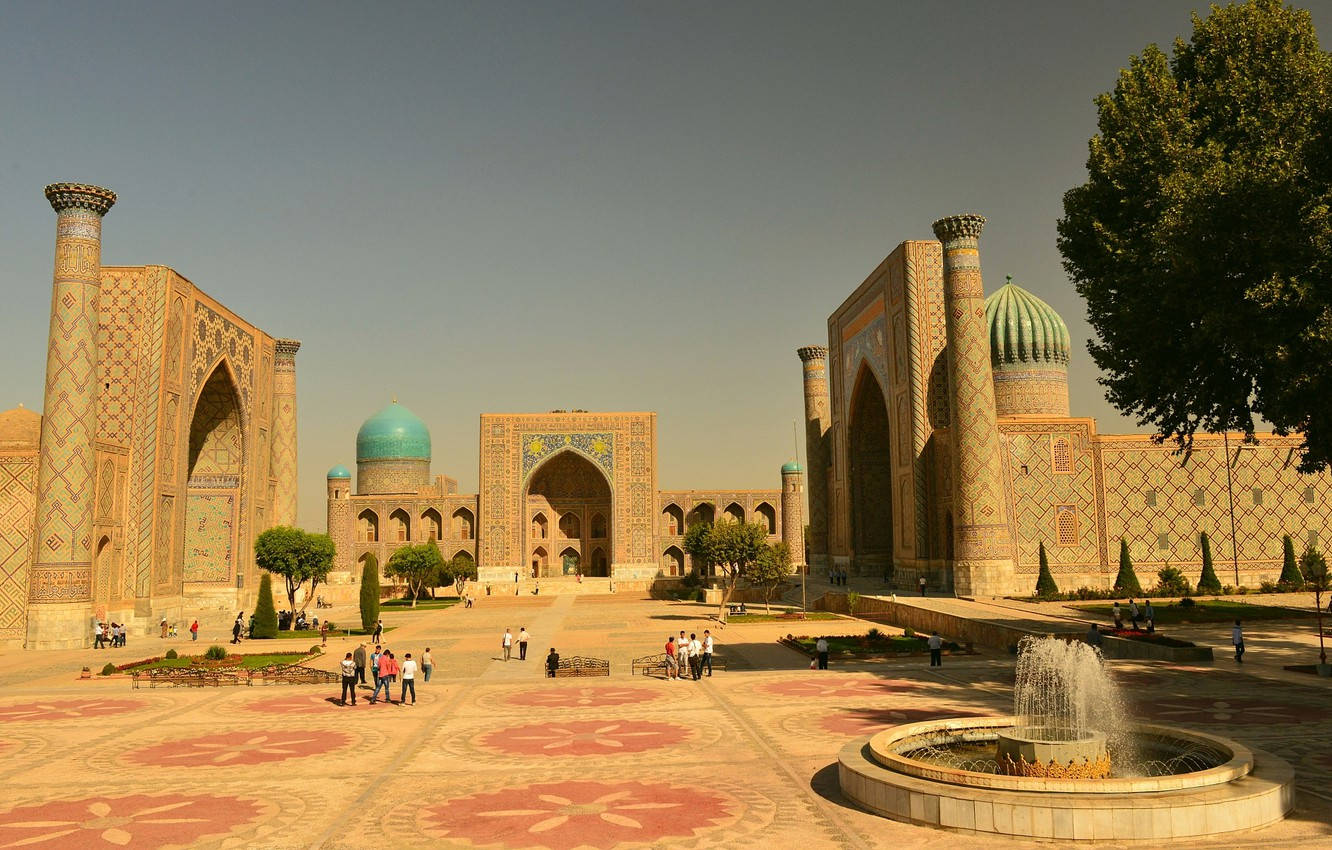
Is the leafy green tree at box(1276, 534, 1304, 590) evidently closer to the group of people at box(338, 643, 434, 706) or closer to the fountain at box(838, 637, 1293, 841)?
the fountain at box(838, 637, 1293, 841)

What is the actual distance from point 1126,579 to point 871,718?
19.3 meters

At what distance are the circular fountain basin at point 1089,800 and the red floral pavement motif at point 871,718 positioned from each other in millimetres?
3401

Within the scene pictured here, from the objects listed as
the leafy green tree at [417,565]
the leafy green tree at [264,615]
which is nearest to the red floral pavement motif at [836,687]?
the leafy green tree at [264,615]

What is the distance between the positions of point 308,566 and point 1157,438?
26.1 m

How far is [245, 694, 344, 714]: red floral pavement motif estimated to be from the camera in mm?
13766

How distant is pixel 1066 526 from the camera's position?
29750 millimetres

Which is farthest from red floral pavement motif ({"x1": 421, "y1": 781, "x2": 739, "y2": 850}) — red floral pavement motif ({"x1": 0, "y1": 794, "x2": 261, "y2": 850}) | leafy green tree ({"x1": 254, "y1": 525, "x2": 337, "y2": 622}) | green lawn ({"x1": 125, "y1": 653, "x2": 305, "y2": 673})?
leafy green tree ({"x1": 254, "y1": 525, "x2": 337, "y2": 622})

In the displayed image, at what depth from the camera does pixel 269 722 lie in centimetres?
1278

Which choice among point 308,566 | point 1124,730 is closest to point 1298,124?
point 1124,730

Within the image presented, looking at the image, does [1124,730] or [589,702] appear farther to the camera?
[589,702]

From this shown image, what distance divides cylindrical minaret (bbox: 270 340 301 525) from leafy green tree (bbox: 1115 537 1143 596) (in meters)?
29.5

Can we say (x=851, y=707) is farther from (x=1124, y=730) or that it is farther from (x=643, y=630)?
(x=643, y=630)

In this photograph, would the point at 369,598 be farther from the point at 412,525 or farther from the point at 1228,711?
the point at 412,525

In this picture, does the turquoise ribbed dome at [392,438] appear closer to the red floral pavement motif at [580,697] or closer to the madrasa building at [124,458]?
the madrasa building at [124,458]
